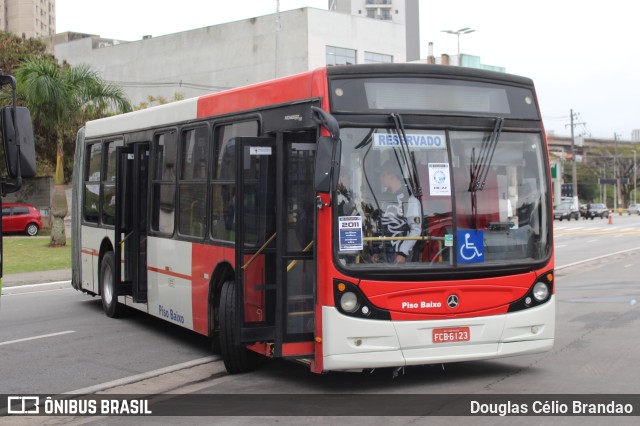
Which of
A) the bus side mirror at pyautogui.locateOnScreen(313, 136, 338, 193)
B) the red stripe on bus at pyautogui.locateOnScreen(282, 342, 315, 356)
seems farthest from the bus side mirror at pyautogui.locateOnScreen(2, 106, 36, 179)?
the red stripe on bus at pyautogui.locateOnScreen(282, 342, 315, 356)

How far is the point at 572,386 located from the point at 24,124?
5.59 meters

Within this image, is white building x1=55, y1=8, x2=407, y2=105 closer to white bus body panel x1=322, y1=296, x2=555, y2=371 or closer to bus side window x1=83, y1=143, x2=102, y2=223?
bus side window x1=83, y1=143, x2=102, y2=223

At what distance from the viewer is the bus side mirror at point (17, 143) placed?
6.68 m

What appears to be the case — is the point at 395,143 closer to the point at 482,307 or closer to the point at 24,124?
the point at 482,307

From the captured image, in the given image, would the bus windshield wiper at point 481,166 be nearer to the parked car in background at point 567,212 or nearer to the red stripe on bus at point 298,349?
the red stripe on bus at point 298,349

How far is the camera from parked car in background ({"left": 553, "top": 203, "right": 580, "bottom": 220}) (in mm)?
74875

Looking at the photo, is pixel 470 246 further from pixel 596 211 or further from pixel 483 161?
pixel 596 211

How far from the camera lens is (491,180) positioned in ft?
27.7

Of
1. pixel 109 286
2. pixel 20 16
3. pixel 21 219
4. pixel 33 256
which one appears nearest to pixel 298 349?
pixel 109 286

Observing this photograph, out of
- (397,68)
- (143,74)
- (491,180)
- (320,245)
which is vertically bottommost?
(320,245)

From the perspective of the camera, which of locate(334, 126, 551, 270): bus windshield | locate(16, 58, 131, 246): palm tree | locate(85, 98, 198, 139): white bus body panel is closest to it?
locate(334, 126, 551, 270): bus windshield

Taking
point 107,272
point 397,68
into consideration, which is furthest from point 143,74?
point 397,68

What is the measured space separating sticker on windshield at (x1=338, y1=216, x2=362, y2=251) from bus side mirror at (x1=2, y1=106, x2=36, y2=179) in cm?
278

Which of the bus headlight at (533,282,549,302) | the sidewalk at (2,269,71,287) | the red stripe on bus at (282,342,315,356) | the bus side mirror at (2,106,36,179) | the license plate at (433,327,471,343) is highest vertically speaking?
the bus side mirror at (2,106,36,179)
